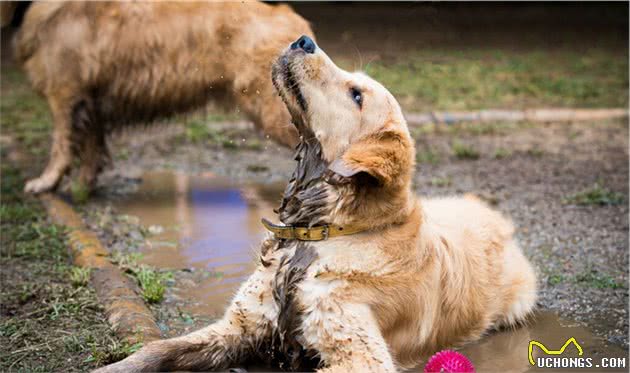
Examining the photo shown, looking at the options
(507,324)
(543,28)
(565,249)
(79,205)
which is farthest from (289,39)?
(543,28)

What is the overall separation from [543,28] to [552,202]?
359 inches

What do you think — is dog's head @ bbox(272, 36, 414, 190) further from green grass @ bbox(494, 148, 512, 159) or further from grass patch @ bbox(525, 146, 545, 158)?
grass patch @ bbox(525, 146, 545, 158)

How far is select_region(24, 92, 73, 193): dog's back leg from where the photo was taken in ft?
22.2

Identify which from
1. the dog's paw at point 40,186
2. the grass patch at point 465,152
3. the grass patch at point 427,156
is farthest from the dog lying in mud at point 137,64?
the grass patch at point 465,152

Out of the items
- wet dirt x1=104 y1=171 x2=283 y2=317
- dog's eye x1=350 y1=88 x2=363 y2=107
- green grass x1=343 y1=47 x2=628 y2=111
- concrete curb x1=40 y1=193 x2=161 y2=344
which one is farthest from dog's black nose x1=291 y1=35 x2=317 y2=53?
green grass x1=343 y1=47 x2=628 y2=111

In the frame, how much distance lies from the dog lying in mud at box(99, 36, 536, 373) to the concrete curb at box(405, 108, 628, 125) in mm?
6181

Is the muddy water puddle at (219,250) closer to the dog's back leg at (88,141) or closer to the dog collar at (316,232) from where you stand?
the dog's back leg at (88,141)

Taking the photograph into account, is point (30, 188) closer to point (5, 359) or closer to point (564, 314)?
point (5, 359)

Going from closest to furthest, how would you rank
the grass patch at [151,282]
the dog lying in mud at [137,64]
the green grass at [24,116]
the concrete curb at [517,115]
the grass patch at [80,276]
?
the grass patch at [151,282]
the grass patch at [80,276]
the dog lying in mud at [137,64]
the green grass at [24,116]
the concrete curb at [517,115]

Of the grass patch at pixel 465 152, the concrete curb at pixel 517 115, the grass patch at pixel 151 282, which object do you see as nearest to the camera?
the grass patch at pixel 151 282

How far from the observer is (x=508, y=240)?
4324mm

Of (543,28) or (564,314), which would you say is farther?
(543,28)

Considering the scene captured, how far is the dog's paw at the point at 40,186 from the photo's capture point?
6742 mm

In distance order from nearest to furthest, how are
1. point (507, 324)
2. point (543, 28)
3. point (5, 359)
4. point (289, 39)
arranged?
point (5, 359)
point (507, 324)
point (289, 39)
point (543, 28)
